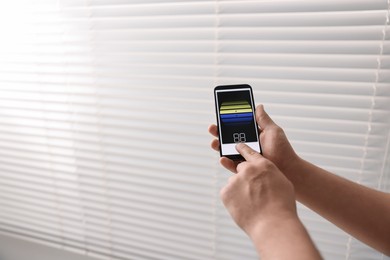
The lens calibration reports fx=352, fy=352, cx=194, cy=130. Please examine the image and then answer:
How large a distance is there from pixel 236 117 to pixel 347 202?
0.94 feet

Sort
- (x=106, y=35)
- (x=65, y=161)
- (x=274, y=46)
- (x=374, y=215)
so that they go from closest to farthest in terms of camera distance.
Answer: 1. (x=374, y=215)
2. (x=274, y=46)
3. (x=106, y=35)
4. (x=65, y=161)

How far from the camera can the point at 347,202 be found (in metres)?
0.72

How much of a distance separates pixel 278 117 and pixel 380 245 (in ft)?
1.17

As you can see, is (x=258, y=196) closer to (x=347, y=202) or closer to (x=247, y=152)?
(x=247, y=152)

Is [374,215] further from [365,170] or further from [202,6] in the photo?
[202,6]

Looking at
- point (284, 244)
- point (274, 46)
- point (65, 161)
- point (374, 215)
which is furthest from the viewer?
point (65, 161)

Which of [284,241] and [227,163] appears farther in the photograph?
[227,163]

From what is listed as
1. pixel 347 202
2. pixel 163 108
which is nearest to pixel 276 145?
pixel 347 202

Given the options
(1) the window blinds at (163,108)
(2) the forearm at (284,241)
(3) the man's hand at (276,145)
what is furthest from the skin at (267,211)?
(1) the window blinds at (163,108)

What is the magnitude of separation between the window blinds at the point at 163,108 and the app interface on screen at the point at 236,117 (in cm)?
14

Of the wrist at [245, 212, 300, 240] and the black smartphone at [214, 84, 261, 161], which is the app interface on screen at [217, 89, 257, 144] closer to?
the black smartphone at [214, 84, 261, 161]

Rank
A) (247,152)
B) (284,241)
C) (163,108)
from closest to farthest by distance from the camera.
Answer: (284,241) < (247,152) < (163,108)

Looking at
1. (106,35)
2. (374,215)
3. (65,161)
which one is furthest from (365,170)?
(65,161)

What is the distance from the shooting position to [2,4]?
1048mm
